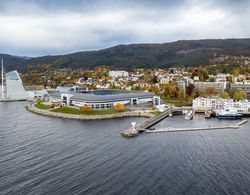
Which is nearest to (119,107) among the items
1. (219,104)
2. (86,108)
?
(86,108)

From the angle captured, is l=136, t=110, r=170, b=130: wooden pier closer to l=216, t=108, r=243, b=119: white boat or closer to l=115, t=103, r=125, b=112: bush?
l=115, t=103, r=125, b=112: bush

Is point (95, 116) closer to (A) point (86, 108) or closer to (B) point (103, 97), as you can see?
(A) point (86, 108)

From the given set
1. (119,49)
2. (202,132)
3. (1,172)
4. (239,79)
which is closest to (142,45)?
(119,49)

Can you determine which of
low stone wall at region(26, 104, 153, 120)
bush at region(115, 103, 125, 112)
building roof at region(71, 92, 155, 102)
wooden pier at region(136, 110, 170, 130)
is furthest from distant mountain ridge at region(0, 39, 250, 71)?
low stone wall at region(26, 104, 153, 120)

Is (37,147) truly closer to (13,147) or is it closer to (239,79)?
(13,147)

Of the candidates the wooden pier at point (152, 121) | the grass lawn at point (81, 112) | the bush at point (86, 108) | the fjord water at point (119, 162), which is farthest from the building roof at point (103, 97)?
the fjord water at point (119, 162)

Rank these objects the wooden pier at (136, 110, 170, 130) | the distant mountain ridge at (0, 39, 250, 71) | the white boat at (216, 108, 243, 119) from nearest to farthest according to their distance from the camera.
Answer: the wooden pier at (136, 110, 170, 130) < the white boat at (216, 108, 243, 119) < the distant mountain ridge at (0, 39, 250, 71)
